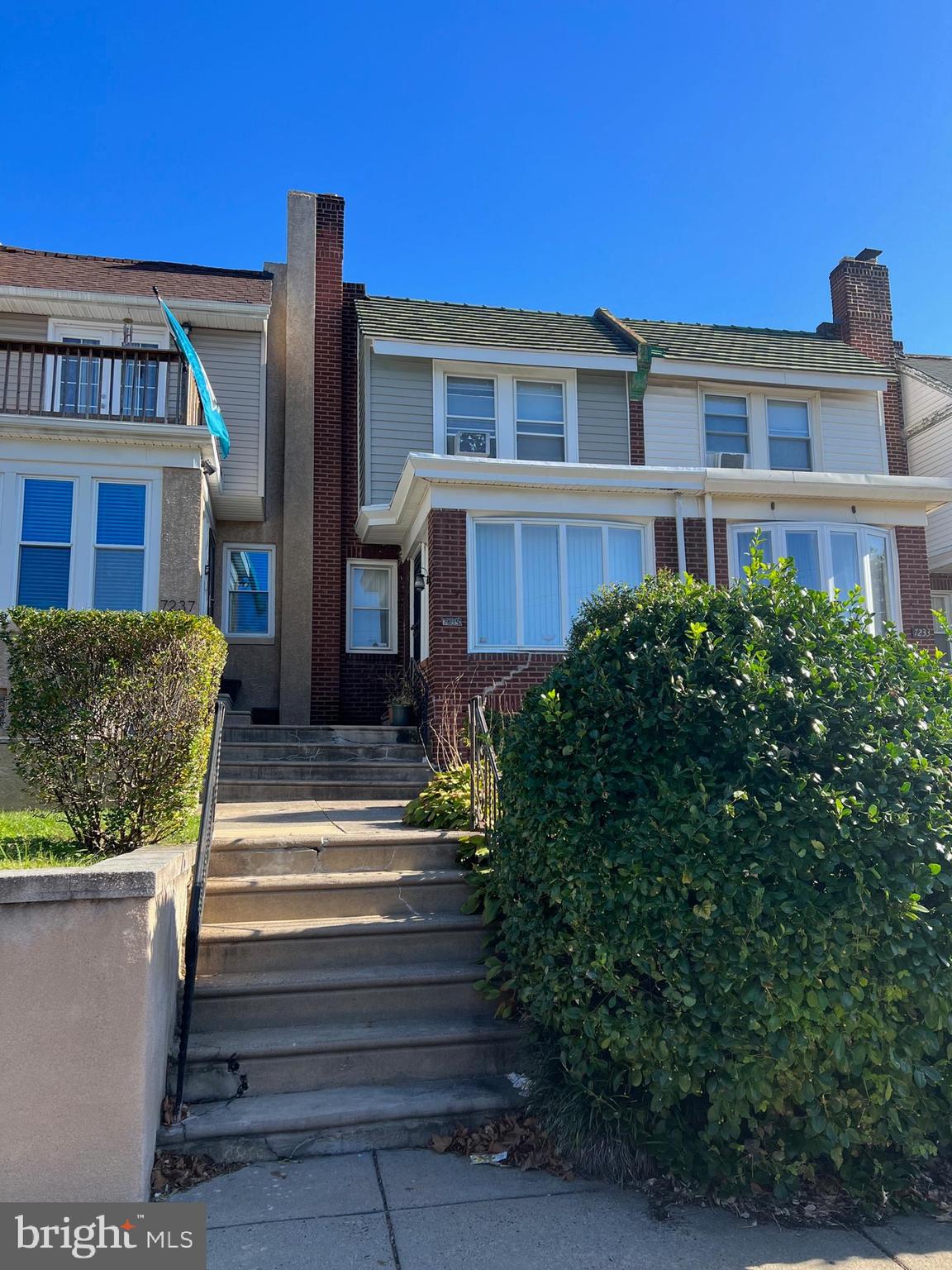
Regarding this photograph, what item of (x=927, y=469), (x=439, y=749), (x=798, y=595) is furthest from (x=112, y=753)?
(x=927, y=469)

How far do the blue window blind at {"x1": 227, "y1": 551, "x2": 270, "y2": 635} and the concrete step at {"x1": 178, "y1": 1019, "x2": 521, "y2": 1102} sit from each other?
10.3 meters

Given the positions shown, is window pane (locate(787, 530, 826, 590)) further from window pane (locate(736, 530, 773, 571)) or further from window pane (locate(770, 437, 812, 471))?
window pane (locate(770, 437, 812, 471))

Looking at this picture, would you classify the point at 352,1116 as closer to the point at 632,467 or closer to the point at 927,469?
the point at 632,467

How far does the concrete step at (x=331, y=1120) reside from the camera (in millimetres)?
3766

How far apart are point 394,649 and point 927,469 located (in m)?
11.0

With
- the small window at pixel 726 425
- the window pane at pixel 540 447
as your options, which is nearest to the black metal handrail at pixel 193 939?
the window pane at pixel 540 447

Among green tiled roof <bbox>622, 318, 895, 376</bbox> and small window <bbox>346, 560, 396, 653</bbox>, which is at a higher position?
green tiled roof <bbox>622, 318, 895, 376</bbox>

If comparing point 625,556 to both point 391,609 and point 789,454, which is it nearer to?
point 391,609

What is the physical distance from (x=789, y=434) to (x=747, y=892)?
1330 cm

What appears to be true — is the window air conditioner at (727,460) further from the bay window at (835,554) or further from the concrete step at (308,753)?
the concrete step at (308,753)

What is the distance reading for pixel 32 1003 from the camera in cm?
336

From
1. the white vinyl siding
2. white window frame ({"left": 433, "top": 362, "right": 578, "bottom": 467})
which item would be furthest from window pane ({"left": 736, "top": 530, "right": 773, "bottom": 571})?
the white vinyl siding

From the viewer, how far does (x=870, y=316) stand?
55.0 feet

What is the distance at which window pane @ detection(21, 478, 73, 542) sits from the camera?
10.7m
